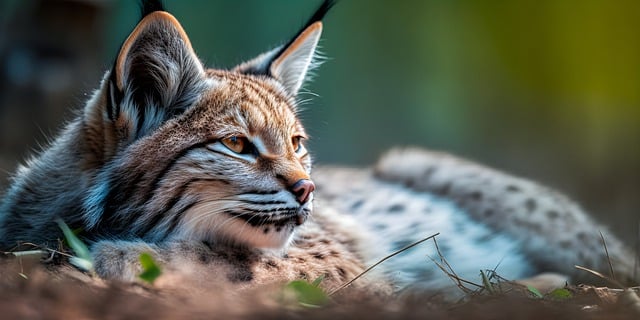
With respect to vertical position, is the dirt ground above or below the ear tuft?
below

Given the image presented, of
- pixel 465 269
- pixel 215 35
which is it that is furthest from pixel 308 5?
pixel 465 269

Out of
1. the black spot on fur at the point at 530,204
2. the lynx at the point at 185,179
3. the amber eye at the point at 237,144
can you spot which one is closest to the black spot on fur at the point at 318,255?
the lynx at the point at 185,179

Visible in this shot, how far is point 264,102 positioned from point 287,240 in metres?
0.80

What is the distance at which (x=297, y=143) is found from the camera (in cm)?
415

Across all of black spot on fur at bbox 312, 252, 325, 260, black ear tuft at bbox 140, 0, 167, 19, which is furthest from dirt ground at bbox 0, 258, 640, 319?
black ear tuft at bbox 140, 0, 167, 19

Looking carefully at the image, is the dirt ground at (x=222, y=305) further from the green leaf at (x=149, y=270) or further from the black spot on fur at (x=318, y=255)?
the black spot on fur at (x=318, y=255)

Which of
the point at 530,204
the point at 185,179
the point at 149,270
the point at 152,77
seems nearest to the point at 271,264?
the point at 185,179

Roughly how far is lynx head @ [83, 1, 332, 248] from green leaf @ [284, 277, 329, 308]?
0.66 m

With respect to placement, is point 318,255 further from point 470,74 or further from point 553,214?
point 470,74

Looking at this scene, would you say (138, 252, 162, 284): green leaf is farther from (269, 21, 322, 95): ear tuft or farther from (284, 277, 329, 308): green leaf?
(269, 21, 322, 95): ear tuft

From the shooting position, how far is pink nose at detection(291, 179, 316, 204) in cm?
354

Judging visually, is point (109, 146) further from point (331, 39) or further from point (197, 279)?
point (331, 39)

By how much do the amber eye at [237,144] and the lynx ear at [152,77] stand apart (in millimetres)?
306

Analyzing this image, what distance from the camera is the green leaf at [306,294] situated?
283 cm
